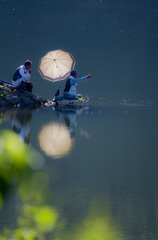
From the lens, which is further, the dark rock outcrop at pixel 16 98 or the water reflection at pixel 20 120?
the dark rock outcrop at pixel 16 98

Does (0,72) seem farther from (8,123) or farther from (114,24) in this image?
(114,24)

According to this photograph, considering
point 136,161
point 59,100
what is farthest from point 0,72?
point 136,161

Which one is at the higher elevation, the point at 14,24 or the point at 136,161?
the point at 14,24

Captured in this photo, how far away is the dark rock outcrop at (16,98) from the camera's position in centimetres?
1384

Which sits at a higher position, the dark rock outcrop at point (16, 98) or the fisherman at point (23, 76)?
the fisherman at point (23, 76)

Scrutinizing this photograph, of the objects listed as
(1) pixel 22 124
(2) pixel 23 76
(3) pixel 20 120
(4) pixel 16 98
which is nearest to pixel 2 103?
(4) pixel 16 98

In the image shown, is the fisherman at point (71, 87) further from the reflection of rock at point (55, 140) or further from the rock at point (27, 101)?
the reflection of rock at point (55, 140)

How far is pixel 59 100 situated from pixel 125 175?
29.2 feet

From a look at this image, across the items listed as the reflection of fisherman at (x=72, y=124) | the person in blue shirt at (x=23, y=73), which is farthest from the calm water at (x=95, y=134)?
the person in blue shirt at (x=23, y=73)

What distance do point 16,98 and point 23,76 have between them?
0.67 m

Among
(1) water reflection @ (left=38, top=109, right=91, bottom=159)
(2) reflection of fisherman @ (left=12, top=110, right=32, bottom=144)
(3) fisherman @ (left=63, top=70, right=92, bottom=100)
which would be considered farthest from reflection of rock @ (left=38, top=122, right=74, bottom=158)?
(3) fisherman @ (left=63, top=70, right=92, bottom=100)

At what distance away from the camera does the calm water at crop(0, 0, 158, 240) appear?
3656 mm

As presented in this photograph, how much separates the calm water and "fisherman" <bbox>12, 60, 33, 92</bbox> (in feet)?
4.65

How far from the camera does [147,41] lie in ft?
96.4
